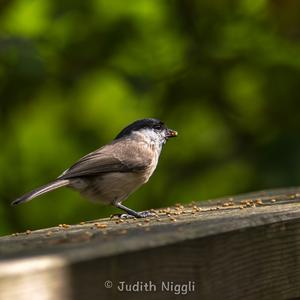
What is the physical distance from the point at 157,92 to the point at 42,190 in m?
1.85

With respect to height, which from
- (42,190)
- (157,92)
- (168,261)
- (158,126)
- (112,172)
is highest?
(157,92)

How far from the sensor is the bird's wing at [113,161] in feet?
14.5

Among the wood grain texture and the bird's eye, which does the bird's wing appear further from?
the wood grain texture

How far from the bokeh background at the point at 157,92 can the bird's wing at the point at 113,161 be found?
2.19 feet

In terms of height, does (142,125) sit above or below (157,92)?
below

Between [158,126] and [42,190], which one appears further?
[158,126]

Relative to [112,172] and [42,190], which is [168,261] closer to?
[42,190]

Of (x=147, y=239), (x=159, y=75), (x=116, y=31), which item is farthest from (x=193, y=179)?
(x=147, y=239)

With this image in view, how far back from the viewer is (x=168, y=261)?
195 centimetres

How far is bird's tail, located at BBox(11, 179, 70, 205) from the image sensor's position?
150 inches

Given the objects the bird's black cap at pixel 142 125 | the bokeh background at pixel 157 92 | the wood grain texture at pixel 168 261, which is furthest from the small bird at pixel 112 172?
the wood grain texture at pixel 168 261

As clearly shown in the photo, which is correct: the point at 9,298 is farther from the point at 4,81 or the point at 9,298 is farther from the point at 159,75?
the point at 159,75

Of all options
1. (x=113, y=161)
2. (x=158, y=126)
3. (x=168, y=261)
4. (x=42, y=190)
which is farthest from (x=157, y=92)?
(x=168, y=261)

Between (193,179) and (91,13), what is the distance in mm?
1393
